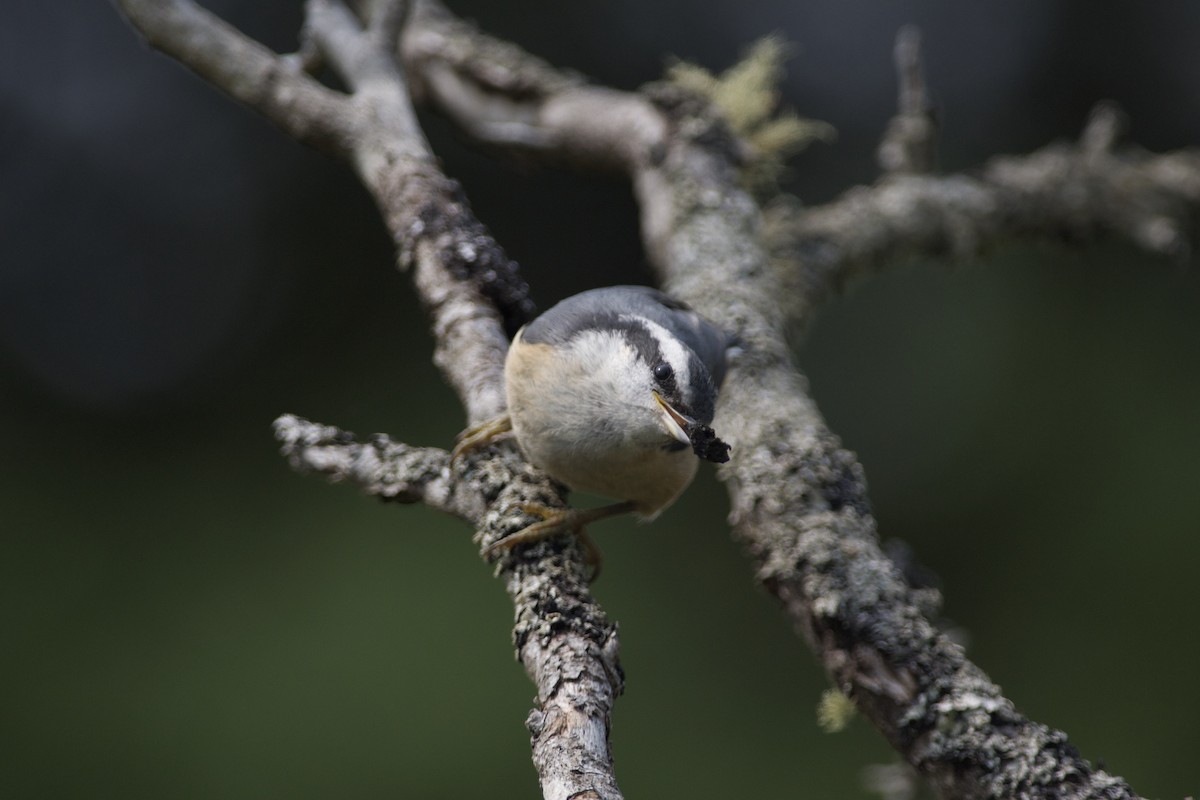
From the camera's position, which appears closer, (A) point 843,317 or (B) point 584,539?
(B) point 584,539

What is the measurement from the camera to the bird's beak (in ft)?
4.22

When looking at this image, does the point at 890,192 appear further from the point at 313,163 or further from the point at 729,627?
the point at 313,163

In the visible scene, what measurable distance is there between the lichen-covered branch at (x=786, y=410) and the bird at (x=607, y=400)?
0.53 feet

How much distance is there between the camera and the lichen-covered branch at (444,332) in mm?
1069

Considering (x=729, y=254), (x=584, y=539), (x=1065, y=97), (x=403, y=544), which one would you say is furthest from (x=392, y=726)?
(x=1065, y=97)

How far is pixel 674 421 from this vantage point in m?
1.32

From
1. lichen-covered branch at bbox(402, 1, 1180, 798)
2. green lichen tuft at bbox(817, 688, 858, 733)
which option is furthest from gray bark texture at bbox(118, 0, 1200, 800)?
green lichen tuft at bbox(817, 688, 858, 733)

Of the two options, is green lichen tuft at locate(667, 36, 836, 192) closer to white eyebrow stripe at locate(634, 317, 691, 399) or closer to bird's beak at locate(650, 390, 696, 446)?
white eyebrow stripe at locate(634, 317, 691, 399)

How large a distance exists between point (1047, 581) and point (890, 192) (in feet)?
3.42

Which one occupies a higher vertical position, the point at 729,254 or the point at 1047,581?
the point at 729,254

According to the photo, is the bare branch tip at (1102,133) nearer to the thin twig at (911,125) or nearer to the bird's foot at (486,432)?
the thin twig at (911,125)

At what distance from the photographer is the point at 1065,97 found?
136 inches

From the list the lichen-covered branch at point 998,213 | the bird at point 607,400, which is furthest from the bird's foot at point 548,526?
the lichen-covered branch at point 998,213

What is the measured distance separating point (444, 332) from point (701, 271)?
572mm
